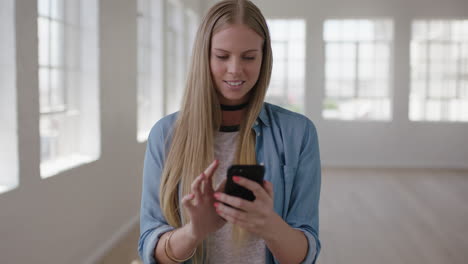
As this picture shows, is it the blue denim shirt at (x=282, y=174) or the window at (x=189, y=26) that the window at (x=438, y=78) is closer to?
the window at (x=189, y=26)

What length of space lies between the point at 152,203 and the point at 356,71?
9.05m

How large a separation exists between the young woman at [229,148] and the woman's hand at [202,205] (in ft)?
0.24

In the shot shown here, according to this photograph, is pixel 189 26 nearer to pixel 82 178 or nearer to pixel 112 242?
pixel 112 242

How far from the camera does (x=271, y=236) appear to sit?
113cm

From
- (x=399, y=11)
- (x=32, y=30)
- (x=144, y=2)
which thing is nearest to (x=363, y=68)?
(x=399, y=11)

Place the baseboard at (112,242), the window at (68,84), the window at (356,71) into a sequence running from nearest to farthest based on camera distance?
the window at (68,84) < the baseboard at (112,242) < the window at (356,71)

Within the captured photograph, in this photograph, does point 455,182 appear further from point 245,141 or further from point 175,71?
point 245,141

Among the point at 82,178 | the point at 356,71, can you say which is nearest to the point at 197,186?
the point at 82,178

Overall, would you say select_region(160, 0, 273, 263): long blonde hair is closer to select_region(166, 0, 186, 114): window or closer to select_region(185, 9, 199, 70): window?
select_region(166, 0, 186, 114): window

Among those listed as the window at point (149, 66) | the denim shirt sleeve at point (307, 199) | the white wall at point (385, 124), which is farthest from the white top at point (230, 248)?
the white wall at point (385, 124)

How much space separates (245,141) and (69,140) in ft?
9.41

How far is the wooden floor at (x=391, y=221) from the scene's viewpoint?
4.24 m

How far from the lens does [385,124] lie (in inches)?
379

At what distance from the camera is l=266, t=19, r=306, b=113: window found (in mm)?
9828
